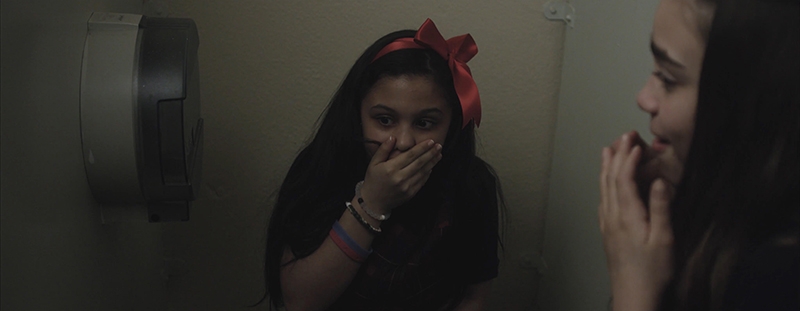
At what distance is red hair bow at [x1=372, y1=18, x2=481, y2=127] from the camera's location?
3.28 feet

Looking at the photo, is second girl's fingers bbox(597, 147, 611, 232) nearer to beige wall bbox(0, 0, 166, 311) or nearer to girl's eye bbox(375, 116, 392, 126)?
girl's eye bbox(375, 116, 392, 126)

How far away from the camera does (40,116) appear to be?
27.1 inches

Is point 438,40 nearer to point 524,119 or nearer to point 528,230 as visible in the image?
point 524,119

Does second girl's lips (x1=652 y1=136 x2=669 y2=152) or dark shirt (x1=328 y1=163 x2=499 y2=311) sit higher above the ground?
second girl's lips (x1=652 y1=136 x2=669 y2=152)

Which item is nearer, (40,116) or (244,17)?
(40,116)

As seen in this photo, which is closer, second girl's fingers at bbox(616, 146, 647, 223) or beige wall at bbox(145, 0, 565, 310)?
second girl's fingers at bbox(616, 146, 647, 223)

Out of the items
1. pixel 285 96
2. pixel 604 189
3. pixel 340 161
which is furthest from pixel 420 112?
pixel 285 96

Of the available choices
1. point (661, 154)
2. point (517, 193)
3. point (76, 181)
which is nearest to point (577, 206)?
point (517, 193)

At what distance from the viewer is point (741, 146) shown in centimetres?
55

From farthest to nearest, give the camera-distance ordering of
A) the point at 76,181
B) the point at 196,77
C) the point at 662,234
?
1. the point at 196,77
2. the point at 76,181
3. the point at 662,234

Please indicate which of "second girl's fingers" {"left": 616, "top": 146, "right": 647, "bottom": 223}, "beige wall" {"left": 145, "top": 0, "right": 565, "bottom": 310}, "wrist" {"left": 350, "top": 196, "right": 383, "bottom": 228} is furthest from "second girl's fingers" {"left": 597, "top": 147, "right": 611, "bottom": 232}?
"beige wall" {"left": 145, "top": 0, "right": 565, "bottom": 310}

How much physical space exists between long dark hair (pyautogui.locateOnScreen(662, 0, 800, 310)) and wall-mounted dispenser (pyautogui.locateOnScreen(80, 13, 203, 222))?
0.62 metres

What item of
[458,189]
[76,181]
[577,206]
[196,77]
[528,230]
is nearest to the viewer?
[76,181]

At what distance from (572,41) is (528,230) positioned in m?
0.48
